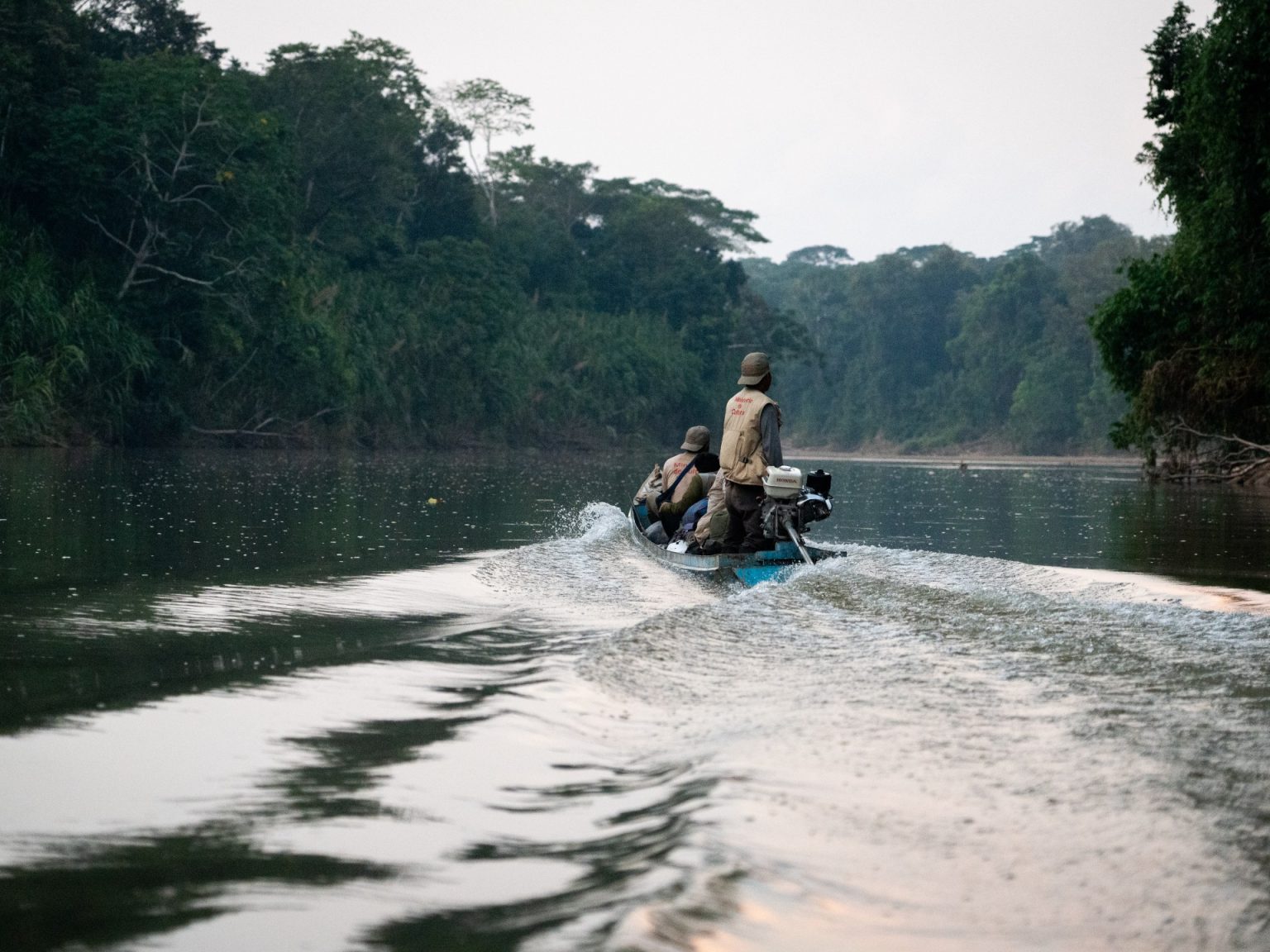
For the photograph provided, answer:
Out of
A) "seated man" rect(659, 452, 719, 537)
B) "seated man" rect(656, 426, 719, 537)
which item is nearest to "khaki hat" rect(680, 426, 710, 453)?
"seated man" rect(656, 426, 719, 537)

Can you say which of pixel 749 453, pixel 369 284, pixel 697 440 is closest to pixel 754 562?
pixel 749 453

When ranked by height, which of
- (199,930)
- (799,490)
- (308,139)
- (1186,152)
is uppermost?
(308,139)

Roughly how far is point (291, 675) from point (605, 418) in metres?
58.3

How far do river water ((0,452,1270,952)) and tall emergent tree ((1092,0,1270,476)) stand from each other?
12482mm

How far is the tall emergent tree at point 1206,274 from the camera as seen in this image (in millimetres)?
21734

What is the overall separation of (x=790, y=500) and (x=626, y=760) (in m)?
7.02

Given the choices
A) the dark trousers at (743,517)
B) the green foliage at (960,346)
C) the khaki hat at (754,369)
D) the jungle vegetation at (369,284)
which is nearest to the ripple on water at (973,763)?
the dark trousers at (743,517)

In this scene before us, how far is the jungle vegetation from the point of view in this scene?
38.2m

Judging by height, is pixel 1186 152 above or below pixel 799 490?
above

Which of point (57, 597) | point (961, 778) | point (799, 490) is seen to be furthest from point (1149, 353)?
point (961, 778)

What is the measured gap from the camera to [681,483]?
1468 centimetres

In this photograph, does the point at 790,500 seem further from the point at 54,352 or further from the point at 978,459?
the point at 978,459

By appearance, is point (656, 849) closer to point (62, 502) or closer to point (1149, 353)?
point (62, 502)

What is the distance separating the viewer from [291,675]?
6.78 meters
